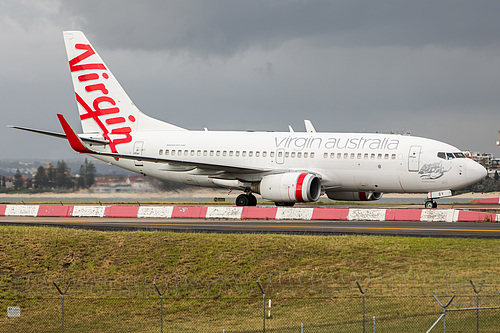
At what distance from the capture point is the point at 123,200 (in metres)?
55.4

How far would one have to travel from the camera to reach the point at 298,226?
30953 mm

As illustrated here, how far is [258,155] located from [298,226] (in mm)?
11162

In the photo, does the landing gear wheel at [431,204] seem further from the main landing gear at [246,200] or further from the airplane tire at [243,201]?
the airplane tire at [243,201]

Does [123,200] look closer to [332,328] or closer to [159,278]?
[159,278]

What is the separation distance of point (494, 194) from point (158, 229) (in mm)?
53880

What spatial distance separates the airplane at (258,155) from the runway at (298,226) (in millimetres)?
5720

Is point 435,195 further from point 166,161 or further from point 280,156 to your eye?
point 166,161

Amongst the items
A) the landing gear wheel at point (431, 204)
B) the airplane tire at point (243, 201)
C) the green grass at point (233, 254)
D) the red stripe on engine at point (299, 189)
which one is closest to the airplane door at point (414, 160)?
the landing gear wheel at point (431, 204)

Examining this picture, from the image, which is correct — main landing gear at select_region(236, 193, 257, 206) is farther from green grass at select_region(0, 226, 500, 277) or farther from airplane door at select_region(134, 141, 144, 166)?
green grass at select_region(0, 226, 500, 277)

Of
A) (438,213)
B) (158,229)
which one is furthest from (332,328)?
(438,213)

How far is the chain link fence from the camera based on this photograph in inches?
715

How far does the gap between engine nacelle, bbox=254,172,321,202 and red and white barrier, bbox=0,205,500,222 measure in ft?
9.67

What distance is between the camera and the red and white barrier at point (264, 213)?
32.0 m

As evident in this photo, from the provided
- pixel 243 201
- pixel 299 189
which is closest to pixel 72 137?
pixel 243 201
